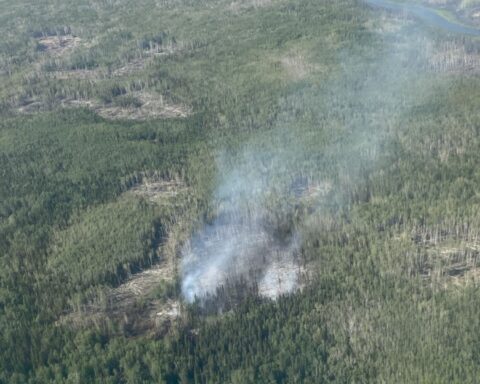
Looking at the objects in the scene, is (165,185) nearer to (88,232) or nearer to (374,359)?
(88,232)

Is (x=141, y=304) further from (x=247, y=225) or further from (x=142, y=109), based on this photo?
(x=142, y=109)

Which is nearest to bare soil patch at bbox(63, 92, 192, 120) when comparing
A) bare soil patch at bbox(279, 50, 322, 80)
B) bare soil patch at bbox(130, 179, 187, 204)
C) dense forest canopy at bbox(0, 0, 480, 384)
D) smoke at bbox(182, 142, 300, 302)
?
dense forest canopy at bbox(0, 0, 480, 384)

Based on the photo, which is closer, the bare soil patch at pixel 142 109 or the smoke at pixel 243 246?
the smoke at pixel 243 246

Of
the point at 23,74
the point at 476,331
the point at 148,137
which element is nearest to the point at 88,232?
the point at 148,137

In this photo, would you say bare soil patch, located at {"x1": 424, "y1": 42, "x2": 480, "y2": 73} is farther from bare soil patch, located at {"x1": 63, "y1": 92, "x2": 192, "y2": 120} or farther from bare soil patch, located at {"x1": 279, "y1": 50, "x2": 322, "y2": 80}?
bare soil patch, located at {"x1": 63, "y1": 92, "x2": 192, "y2": 120}

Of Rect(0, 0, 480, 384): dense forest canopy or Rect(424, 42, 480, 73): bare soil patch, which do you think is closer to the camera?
Rect(0, 0, 480, 384): dense forest canopy

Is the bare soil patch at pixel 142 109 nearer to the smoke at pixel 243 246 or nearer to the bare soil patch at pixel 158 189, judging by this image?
the bare soil patch at pixel 158 189

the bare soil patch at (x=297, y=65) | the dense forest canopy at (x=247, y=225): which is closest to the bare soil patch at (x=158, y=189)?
the dense forest canopy at (x=247, y=225)

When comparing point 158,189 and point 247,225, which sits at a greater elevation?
point 247,225

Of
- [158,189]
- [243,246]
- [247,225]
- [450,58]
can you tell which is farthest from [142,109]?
[243,246]
